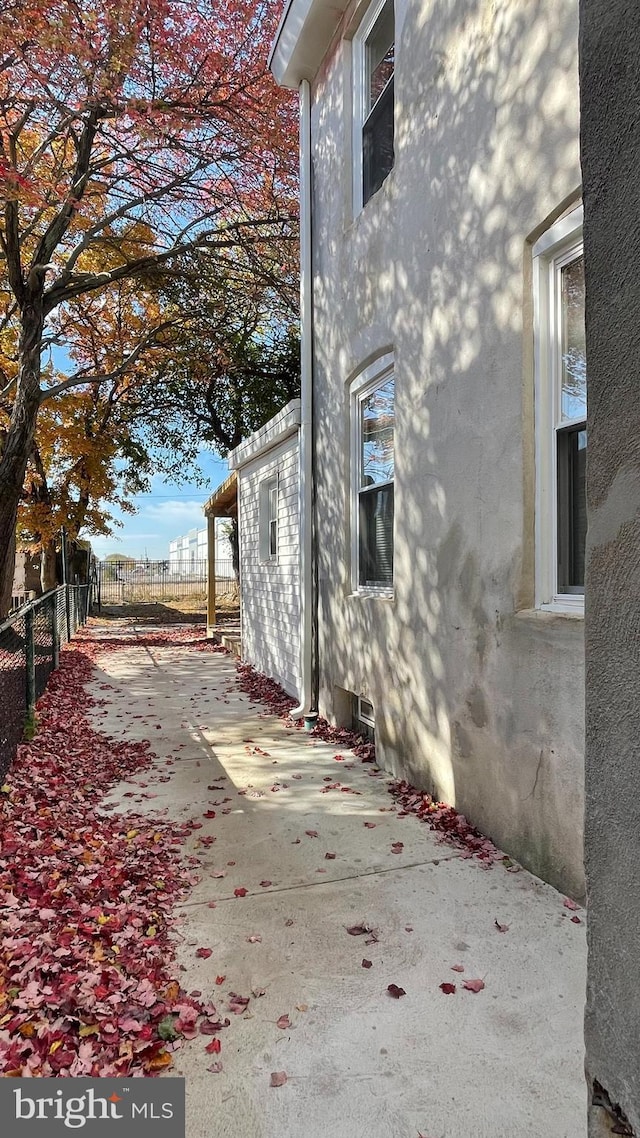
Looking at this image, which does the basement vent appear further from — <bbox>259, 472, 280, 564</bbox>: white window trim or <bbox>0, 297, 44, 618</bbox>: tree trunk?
<bbox>0, 297, 44, 618</bbox>: tree trunk

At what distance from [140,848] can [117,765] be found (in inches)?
69.3

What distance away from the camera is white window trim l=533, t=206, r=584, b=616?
3.18m

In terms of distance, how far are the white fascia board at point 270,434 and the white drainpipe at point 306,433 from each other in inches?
12.5

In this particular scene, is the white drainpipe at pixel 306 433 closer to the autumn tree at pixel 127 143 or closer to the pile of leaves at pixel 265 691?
the pile of leaves at pixel 265 691

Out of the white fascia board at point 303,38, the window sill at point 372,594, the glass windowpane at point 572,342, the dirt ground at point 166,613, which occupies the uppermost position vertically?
the white fascia board at point 303,38

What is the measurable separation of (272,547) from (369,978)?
7237mm

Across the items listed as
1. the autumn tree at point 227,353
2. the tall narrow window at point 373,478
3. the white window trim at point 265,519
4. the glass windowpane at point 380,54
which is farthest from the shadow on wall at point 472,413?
the autumn tree at point 227,353

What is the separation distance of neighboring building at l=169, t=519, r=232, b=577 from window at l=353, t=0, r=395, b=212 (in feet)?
73.8

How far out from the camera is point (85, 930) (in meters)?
2.75

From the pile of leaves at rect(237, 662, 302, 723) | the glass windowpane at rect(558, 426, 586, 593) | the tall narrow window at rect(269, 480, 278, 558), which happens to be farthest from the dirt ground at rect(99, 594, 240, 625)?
the glass windowpane at rect(558, 426, 586, 593)

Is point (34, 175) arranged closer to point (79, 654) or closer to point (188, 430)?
point (79, 654)

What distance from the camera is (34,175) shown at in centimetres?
905

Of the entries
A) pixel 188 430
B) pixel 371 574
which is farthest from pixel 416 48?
pixel 188 430

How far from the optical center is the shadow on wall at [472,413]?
3.07 meters
